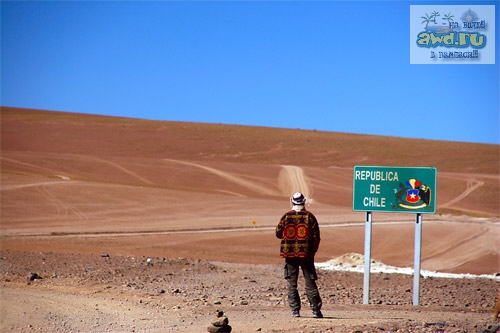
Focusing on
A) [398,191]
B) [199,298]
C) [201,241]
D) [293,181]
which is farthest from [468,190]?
[199,298]

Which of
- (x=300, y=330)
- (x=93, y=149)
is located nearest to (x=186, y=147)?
(x=93, y=149)

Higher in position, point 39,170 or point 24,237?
point 39,170

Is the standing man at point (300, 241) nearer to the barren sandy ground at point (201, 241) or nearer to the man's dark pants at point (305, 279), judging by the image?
the man's dark pants at point (305, 279)

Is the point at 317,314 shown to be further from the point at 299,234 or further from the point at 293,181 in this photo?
the point at 293,181

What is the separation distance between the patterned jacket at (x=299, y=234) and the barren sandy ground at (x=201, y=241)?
0.94 meters

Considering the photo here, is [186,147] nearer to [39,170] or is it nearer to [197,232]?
[39,170]

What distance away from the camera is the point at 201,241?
2691 cm

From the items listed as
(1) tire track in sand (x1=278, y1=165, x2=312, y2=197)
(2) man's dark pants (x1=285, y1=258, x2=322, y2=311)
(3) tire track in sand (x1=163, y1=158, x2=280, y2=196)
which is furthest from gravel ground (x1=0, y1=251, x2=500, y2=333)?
(1) tire track in sand (x1=278, y1=165, x2=312, y2=197)

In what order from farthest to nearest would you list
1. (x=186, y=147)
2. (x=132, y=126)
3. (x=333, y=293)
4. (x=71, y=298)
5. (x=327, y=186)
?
(x=132, y=126) → (x=186, y=147) → (x=327, y=186) → (x=333, y=293) → (x=71, y=298)

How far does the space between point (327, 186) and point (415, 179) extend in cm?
3386

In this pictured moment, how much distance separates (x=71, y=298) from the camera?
13.7m

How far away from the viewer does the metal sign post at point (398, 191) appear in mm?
14914

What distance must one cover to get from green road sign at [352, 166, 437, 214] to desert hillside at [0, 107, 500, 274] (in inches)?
359

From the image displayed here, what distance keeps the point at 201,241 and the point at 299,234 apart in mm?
16046
